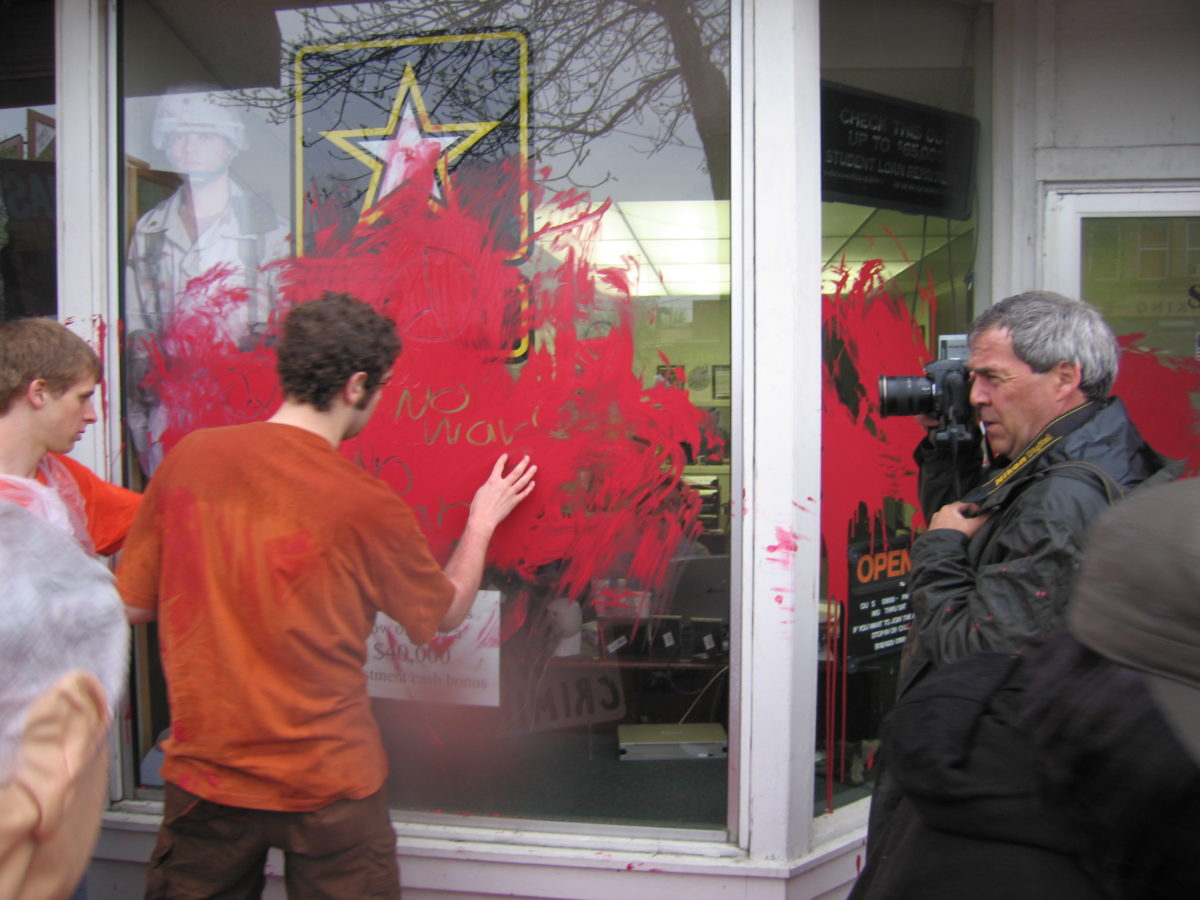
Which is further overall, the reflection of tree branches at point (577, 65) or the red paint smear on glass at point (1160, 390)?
the red paint smear on glass at point (1160, 390)

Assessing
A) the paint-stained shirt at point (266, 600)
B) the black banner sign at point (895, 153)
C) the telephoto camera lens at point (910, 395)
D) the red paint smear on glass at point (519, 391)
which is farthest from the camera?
the black banner sign at point (895, 153)

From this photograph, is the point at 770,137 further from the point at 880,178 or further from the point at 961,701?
the point at 961,701

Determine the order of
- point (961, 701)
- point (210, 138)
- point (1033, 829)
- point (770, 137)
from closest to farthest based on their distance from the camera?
1. point (1033, 829)
2. point (961, 701)
3. point (770, 137)
4. point (210, 138)

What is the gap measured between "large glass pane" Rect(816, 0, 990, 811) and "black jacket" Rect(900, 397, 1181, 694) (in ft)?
2.85

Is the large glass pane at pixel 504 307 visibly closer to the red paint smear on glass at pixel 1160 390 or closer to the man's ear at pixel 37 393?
the man's ear at pixel 37 393

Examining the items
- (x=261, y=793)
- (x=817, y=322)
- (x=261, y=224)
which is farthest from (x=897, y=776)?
(x=261, y=224)

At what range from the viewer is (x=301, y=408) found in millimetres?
1734

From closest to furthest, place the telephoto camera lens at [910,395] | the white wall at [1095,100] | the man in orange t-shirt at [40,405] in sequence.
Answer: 1. the man in orange t-shirt at [40,405]
2. the telephoto camera lens at [910,395]
3. the white wall at [1095,100]

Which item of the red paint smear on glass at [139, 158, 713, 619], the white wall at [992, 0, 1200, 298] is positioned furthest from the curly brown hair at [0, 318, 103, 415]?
the white wall at [992, 0, 1200, 298]

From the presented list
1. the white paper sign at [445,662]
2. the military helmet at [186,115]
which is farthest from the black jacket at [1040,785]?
the military helmet at [186,115]

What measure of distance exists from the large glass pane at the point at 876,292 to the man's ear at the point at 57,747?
6.83 feet

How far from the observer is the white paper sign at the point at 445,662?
2596 millimetres

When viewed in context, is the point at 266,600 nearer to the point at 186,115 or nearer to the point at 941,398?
the point at 941,398

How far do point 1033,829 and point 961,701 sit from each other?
140 millimetres
